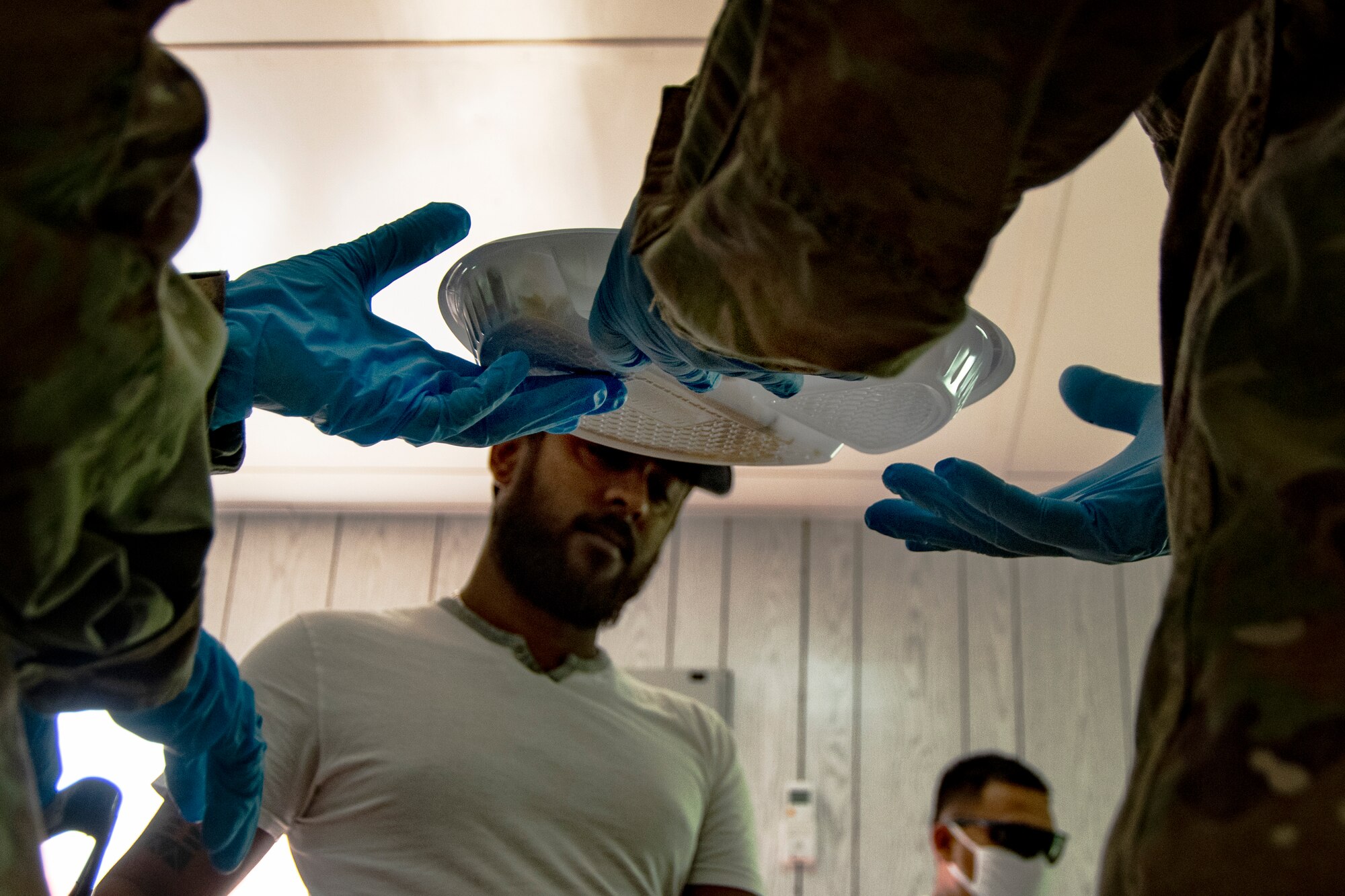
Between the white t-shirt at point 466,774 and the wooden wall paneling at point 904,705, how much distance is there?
1.42 m

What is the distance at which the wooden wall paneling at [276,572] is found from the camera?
3.07 m

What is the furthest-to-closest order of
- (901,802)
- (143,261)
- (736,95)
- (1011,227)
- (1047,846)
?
(901,802), (1047,846), (1011,227), (736,95), (143,261)

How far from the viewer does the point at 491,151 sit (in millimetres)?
1662

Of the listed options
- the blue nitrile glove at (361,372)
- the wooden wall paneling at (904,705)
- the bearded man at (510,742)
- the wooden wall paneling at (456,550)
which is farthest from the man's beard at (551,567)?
the wooden wall paneling at (456,550)

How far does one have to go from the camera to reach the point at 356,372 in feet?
2.57

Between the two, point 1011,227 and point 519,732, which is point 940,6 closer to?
point 519,732

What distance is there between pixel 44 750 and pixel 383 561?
105 inches

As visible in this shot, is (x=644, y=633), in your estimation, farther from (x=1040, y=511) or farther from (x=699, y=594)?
(x=1040, y=511)

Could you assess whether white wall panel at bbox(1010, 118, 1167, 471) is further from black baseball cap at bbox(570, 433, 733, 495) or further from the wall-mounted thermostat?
Result: the wall-mounted thermostat

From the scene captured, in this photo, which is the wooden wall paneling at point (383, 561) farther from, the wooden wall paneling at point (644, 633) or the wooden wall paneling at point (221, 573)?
the wooden wall paneling at point (644, 633)

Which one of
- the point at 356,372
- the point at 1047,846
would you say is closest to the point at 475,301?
the point at 356,372

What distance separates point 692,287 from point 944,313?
0.12 meters

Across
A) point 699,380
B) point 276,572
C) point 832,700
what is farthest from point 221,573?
point 699,380


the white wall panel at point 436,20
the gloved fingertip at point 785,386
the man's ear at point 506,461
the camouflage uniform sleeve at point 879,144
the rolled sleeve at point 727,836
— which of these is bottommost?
the rolled sleeve at point 727,836
